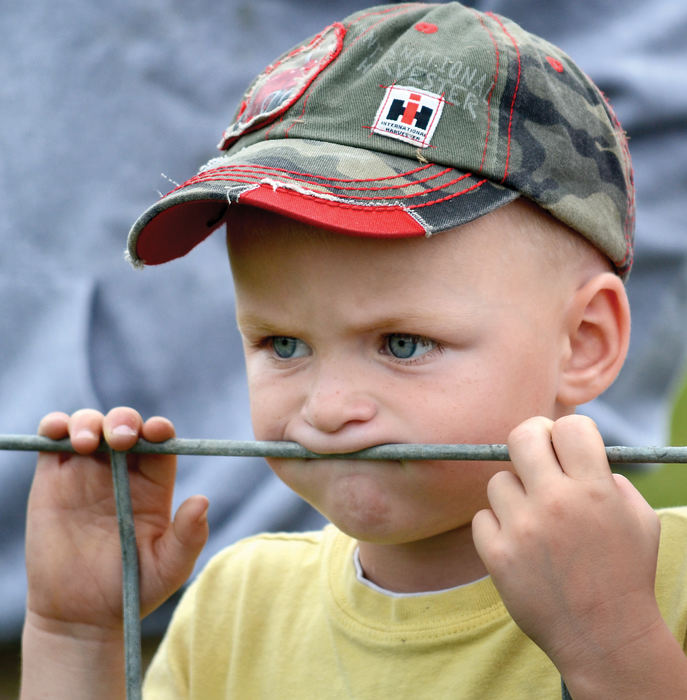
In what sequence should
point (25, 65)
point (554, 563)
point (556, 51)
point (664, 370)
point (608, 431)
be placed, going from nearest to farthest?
point (554, 563) < point (556, 51) < point (25, 65) < point (608, 431) < point (664, 370)

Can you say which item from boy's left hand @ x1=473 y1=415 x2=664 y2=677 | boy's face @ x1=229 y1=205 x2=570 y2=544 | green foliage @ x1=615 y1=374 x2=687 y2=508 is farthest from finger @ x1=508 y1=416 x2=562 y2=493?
green foliage @ x1=615 y1=374 x2=687 y2=508

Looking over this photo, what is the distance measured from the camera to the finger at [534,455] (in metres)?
0.70

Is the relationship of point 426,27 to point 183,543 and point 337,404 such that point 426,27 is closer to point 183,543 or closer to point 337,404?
point 337,404

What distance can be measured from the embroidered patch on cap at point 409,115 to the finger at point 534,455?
29 cm

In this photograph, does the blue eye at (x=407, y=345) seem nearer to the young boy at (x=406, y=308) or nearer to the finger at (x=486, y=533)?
the young boy at (x=406, y=308)

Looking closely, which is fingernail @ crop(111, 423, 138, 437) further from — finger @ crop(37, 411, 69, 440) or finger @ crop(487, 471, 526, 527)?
finger @ crop(487, 471, 526, 527)

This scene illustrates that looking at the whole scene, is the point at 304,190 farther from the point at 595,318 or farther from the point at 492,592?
the point at 492,592

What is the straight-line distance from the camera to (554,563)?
2.25 feet

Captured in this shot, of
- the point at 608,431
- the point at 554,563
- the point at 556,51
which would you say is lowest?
the point at 608,431

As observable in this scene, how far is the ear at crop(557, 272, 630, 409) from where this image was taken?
931 mm

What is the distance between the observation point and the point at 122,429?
948 millimetres

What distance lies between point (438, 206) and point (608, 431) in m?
1.50

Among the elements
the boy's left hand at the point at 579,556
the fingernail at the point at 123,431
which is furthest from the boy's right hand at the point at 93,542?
the boy's left hand at the point at 579,556

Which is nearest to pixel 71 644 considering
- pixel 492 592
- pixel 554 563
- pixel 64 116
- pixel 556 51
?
pixel 492 592
